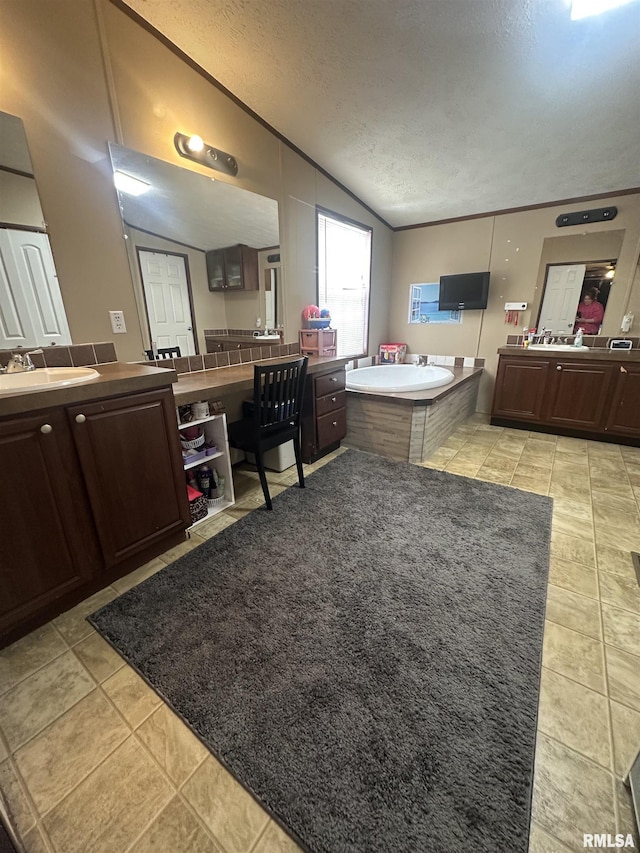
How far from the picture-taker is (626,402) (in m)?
3.06

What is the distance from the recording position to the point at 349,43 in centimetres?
175

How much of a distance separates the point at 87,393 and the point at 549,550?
93.1 inches

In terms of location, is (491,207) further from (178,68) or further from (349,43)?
(178,68)

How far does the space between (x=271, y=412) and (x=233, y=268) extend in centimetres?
113

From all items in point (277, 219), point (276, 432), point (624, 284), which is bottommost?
point (276, 432)

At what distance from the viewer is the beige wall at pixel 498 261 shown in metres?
3.20

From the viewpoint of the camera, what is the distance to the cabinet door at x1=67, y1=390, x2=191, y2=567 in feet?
4.61

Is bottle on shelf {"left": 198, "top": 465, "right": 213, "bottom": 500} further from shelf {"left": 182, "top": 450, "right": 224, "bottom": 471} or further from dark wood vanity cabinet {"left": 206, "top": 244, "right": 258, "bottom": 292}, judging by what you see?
Answer: dark wood vanity cabinet {"left": 206, "top": 244, "right": 258, "bottom": 292}

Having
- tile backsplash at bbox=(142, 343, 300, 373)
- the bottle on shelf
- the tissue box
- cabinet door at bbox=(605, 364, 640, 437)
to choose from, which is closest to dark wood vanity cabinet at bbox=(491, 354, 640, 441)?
cabinet door at bbox=(605, 364, 640, 437)

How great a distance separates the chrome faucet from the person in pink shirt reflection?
4.49 metres

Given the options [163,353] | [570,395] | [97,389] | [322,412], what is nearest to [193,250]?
[163,353]

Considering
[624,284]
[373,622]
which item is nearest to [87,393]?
[373,622]

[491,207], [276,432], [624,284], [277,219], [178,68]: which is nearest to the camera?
[178,68]

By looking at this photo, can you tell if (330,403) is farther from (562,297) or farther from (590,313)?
(590,313)
